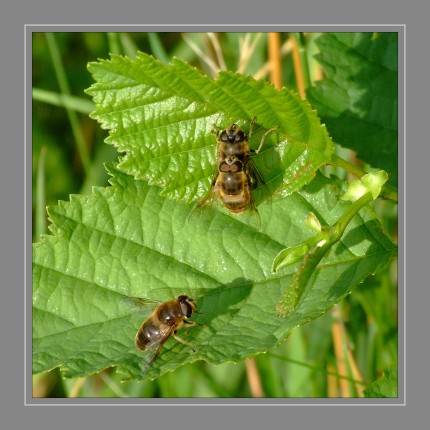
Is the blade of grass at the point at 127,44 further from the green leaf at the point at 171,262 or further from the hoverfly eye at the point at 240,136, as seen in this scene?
the hoverfly eye at the point at 240,136

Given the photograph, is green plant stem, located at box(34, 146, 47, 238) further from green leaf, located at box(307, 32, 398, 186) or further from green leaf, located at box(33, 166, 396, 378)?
green leaf, located at box(307, 32, 398, 186)

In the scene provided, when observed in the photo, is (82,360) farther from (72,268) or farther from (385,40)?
(385,40)

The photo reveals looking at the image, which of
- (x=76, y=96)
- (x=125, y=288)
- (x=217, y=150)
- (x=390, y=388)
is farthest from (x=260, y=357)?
(x=76, y=96)

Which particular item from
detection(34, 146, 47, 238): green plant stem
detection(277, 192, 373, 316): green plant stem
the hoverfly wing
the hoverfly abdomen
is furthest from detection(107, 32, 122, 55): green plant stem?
detection(277, 192, 373, 316): green plant stem

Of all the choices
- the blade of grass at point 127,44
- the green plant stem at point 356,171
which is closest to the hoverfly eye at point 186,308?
the green plant stem at point 356,171

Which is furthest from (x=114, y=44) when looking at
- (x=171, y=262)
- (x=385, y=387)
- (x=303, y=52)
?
(x=385, y=387)

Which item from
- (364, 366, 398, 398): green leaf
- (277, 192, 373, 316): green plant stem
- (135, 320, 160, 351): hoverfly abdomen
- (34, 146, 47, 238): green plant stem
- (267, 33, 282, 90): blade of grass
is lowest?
(364, 366, 398, 398): green leaf

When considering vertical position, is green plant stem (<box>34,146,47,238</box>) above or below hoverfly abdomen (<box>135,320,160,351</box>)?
above
